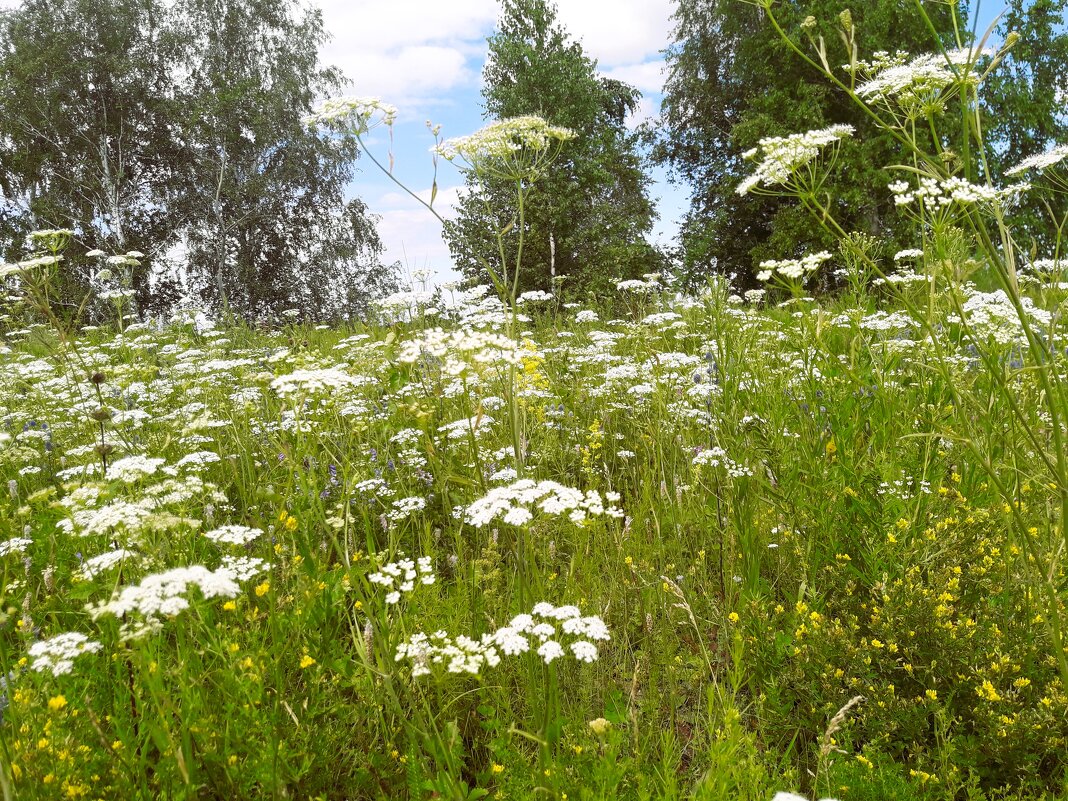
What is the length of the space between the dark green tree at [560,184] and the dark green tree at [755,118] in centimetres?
334

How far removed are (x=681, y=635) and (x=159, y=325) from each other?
9815 millimetres

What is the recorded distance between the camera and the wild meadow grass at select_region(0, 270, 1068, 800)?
1.78 m

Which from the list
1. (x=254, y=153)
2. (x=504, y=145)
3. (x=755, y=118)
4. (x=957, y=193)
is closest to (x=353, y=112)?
(x=504, y=145)

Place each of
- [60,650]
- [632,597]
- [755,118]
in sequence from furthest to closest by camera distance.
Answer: [755,118] < [632,597] < [60,650]

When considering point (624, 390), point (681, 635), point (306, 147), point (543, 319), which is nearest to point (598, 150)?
point (306, 147)

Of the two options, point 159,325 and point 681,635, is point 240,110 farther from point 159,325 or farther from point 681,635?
point 681,635

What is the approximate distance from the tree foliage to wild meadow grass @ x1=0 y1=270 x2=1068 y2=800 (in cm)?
2827

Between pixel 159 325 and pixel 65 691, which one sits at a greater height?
pixel 159 325

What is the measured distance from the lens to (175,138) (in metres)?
30.7

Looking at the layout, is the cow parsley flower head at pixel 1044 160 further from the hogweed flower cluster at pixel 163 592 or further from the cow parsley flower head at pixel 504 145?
the hogweed flower cluster at pixel 163 592

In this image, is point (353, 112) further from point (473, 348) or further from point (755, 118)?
point (755, 118)

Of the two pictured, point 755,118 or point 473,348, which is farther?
point 755,118

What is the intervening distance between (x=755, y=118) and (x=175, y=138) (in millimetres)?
26469

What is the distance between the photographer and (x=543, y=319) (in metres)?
9.48
